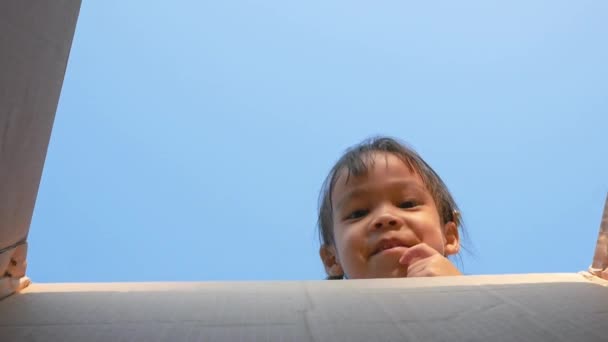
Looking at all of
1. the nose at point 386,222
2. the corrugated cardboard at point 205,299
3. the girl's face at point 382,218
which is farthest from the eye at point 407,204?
the corrugated cardboard at point 205,299

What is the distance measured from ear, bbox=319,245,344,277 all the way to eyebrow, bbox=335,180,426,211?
28 centimetres

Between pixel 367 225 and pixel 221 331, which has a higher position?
pixel 221 331

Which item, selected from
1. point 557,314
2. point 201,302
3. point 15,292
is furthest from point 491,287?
point 15,292

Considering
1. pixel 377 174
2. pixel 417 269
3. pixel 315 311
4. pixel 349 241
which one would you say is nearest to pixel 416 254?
pixel 417 269

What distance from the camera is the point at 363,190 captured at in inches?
53.6

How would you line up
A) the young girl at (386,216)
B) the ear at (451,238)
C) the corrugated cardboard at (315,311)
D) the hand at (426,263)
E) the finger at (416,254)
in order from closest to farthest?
1. the corrugated cardboard at (315,311)
2. the hand at (426,263)
3. the finger at (416,254)
4. the young girl at (386,216)
5. the ear at (451,238)

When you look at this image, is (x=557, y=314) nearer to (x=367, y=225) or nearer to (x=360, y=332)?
(x=360, y=332)

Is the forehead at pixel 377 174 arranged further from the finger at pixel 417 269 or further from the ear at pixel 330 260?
the finger at pixel 417 269

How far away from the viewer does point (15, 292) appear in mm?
546

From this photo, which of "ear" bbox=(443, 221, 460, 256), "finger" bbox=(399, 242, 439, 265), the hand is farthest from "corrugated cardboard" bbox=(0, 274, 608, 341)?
"ear" bbox=(443, 221, 460, 256)

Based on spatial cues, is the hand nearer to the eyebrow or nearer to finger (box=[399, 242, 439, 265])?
finger (box=[399, 242, 439, 265])

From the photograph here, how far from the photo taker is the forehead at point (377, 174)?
1390mm

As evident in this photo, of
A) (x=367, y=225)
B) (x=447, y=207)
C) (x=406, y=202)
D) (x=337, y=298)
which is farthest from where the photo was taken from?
(x=447, y=207)

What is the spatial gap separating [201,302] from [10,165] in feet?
0.82
